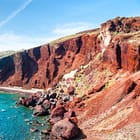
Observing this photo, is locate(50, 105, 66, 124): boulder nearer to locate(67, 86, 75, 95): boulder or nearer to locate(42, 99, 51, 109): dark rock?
locate(42, 99, 51, 109): dark rock

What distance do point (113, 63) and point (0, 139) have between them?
6525 centimetres

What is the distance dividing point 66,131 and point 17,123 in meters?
29.8

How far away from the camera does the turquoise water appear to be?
8767 centimetres

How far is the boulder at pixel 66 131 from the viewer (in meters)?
80.4

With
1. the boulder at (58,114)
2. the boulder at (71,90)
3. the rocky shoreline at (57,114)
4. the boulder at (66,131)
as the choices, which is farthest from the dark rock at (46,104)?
the boulder at (66,131)

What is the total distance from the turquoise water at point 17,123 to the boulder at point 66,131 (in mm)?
4825

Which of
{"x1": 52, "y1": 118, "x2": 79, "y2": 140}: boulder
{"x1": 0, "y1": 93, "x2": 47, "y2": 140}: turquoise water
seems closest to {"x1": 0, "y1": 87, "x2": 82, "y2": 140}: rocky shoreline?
{"x1": 52, "y1": 118, "x2": 79, "y2": 140}: boulder

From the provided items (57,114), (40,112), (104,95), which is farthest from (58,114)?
(104,95)

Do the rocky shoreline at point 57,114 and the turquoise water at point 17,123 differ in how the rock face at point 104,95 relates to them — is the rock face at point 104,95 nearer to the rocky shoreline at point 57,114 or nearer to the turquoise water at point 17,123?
the rocky shoreline at point 57,114

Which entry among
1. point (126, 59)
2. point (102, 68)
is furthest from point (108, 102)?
point (102, 68)

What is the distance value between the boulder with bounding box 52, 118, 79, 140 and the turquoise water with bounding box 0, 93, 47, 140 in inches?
190

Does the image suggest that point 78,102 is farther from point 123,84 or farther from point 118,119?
point 118,119

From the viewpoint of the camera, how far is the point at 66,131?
266 ft

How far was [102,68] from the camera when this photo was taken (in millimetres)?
142375
